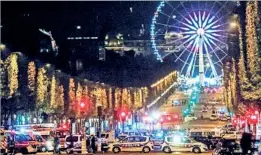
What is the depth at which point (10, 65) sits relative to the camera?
1736 inches

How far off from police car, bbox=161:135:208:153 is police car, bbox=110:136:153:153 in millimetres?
808

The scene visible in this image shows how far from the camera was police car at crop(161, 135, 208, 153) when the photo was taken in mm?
34125

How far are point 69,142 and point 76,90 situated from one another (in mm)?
24922

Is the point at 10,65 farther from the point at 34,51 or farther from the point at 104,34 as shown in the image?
the point at 104,34

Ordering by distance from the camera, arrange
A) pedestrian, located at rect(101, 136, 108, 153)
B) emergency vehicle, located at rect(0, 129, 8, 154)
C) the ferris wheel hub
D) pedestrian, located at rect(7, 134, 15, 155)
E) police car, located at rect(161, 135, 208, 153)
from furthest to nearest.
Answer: the ferris wheel hub → pedestrian, located at rect(101, 136, 108, 153) → police car, located at rect(161, 135, 208, 153) → pedestrian, located at rect(7, 134, 15, 155) → emergency vehicle, located at rect(0, 129, 8, 154)

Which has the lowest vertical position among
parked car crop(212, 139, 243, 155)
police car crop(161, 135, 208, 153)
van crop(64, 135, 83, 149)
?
parked car crop(212, 139, 243, 155)

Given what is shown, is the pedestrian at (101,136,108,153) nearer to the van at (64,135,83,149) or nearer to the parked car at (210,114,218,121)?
the van at (64,135,83,149)

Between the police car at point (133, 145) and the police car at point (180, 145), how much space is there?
81 cm

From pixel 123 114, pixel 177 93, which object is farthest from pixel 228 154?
pixel 177 93

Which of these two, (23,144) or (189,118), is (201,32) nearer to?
(189,118)

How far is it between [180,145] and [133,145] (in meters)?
2.28

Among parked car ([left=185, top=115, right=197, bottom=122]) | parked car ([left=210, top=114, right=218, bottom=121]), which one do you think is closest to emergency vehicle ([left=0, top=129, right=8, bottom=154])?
parked car ([left=185, top=115, right=197, bottom=122])

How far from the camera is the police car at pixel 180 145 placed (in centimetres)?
3412

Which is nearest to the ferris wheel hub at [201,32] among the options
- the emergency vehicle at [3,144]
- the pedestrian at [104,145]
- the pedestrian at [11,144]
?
the pedestrian at [104,145]
